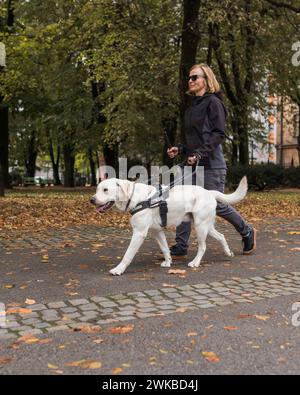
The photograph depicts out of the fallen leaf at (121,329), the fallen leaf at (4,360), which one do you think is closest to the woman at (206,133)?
the fallen leaf at (121,329)

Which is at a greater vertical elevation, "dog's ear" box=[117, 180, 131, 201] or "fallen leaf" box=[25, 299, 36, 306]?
"dog's ear" box=[117, 180, 131, 201]

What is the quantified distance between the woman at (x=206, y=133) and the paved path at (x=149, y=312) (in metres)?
0.73

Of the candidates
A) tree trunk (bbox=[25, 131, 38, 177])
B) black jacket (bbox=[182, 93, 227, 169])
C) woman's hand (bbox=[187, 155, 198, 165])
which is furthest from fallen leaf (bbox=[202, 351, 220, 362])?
tree trunk (bbox=[25, 131, 38, 177])

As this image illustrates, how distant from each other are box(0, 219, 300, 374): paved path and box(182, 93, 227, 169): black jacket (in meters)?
1.43

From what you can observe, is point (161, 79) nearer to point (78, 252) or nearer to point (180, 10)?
point (180, 10)

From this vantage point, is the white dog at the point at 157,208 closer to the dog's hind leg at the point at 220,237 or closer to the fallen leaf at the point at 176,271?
the dog's hind leg at the point at 220,237

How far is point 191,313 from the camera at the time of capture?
5059 mm

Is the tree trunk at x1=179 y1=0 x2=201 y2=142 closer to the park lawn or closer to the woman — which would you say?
the park lawn

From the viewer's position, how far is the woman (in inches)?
279

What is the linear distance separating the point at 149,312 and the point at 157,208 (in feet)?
5.95

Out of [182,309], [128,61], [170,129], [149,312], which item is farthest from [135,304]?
[170,129]

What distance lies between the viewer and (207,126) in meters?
7.13
